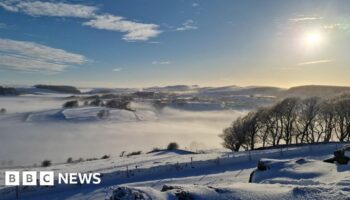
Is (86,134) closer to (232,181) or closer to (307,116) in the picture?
(307,116)

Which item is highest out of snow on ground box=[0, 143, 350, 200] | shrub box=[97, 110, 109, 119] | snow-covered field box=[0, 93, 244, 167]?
snow on ground box=[0, 143, 350, 200]

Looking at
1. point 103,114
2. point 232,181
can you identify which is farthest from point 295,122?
point 103,114

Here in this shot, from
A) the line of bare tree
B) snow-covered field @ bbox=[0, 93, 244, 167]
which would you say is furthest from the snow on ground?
snow-covered field @ bbox=[0, 93, 244, 167]

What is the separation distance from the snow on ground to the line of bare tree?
1614 centimetres

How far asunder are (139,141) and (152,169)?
7094 centimetres

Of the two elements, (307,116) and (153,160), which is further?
(307,116)

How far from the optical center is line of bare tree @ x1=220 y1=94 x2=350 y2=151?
188 ft

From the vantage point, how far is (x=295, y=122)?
61.6 metres

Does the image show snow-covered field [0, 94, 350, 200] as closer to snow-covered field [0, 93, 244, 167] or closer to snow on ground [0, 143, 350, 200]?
snow on ground [0, 143, 350, 200]

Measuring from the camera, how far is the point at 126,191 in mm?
14797

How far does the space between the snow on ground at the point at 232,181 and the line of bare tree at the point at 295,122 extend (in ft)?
52.9

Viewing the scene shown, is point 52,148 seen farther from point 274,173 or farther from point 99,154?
point 274,173

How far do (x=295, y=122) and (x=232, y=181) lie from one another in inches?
1519

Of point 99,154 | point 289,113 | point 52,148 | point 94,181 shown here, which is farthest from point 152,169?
point 52,148
